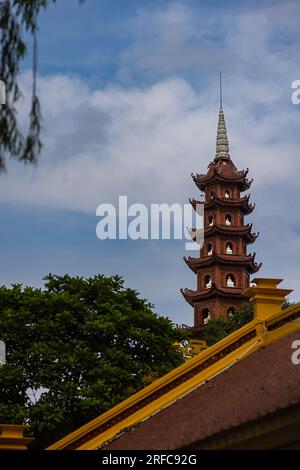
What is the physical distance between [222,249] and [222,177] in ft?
18.4

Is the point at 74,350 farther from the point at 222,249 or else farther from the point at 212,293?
the point at 222,249

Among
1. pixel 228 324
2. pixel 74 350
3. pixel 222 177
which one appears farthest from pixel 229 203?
pixel 74 350

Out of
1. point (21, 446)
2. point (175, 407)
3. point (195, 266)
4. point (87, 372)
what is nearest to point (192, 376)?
point (175, 407)

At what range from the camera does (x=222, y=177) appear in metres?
66.5

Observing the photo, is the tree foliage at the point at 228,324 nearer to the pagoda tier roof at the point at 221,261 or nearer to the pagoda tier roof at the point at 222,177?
the pagoda tier roof at the point at 221,261

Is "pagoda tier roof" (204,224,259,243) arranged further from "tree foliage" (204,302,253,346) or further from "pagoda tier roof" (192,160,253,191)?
"tree foliage" (204,302,253,346)

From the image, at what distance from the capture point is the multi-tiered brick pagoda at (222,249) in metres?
63.5

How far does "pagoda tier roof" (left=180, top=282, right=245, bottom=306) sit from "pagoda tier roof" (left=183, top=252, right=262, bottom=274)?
6.19 feet

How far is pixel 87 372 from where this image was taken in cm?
2458

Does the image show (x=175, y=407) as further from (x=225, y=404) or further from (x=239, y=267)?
(x=239, y=267)

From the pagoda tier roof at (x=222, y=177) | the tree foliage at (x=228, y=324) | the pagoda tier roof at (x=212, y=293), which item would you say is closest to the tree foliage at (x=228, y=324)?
the tree foliage at (x=228, y=324)

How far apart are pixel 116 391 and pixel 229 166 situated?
46.6 m

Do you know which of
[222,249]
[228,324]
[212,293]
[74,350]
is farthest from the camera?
[222,249]

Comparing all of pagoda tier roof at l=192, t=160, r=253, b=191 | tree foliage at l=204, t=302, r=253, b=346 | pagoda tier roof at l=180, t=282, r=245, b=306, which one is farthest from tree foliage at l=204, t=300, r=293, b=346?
pagoda tier roof at l=192, t=160, r=253, b=191
